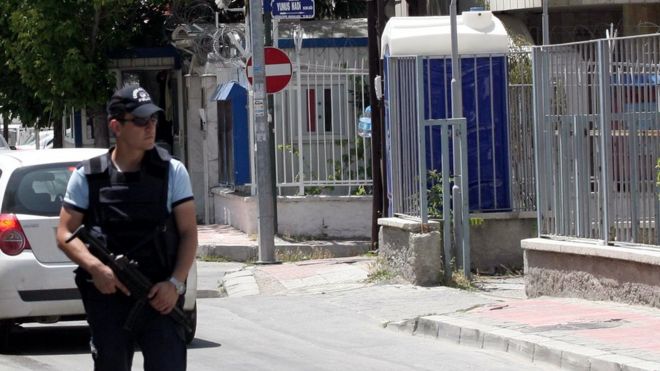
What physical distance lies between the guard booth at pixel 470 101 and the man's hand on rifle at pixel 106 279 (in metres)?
8.65

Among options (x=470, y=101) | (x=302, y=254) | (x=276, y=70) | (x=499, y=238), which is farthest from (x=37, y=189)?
(x=302, y=254)

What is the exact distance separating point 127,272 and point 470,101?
9049 mm

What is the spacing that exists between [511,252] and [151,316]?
8929mm

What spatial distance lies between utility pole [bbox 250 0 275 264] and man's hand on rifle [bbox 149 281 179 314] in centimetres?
1064

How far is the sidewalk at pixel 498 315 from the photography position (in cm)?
891

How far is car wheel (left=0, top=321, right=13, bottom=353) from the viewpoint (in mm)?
9938

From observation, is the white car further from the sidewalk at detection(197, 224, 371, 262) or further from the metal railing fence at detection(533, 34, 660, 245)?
the sidewalk at detection(197, 224, 371, 262)

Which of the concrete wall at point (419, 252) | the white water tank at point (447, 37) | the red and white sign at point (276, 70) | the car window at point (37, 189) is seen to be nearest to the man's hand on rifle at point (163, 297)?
the car window at point (37, 189)

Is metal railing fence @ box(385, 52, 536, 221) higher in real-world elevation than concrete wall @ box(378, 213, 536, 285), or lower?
higher

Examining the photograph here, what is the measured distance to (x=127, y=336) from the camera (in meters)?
5.57

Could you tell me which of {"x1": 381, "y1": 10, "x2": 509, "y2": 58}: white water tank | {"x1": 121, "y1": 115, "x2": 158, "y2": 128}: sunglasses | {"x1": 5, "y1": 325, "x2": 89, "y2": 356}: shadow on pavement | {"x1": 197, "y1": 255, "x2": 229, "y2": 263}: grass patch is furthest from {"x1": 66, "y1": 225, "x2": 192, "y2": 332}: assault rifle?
{"x1": 197, "y1": 255, "x2": 229, "y2": 263}: grass patch

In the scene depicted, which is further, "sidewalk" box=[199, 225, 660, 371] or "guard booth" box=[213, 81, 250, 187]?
"guard booth" box=[213, 81, 250, 187]

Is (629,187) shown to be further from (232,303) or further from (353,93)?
(353,93)

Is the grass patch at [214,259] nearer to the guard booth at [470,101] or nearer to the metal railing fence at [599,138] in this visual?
the guard booth at [470,101]
